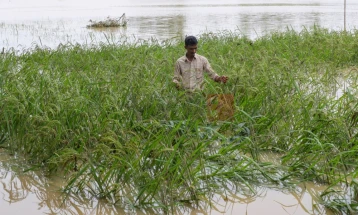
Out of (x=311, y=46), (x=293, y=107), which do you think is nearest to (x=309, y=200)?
(x=293, y=107)

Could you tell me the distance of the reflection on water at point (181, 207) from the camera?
9.75 ft

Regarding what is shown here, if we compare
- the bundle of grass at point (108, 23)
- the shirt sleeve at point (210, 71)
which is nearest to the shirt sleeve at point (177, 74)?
the shirt sleeve at point (210, 71)

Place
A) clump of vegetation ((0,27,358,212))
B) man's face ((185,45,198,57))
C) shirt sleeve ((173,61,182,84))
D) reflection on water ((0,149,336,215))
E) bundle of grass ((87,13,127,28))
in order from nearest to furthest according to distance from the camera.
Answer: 1. reflection on water ((0,149,336,215))
2. clump of vegetation ((0,27,358,212))
3. man's face ((185,45,198,57))
4. shirt sleeve ((173,61,182,84))
5. bundle of grass ((87,13,127,28))

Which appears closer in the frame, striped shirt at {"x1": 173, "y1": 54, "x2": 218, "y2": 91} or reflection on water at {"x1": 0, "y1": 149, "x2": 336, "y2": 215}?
reflection on water at {"x1": 0, "y1": 149, "x2": 336, "y2": 215}

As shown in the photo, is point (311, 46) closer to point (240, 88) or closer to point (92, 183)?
point (240, 88)

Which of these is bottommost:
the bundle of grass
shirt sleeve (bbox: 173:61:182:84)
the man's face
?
the bundle of grass

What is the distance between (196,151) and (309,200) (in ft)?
2.50

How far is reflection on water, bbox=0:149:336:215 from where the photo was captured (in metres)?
2.97

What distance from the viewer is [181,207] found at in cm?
297

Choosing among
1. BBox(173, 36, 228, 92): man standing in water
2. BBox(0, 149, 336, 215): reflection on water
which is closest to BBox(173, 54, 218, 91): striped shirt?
BBox(173, 36, 228, 92): man standing in water

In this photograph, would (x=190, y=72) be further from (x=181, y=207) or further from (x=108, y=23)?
(x=108, y=23)

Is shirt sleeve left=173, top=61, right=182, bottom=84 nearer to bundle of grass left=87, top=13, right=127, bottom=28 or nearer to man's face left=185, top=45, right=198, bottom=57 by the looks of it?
man's face left=185, top=45, right=198, bottom=57

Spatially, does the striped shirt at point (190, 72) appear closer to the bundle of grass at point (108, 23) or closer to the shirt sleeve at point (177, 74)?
the shirt sleeve at point (177, 74)

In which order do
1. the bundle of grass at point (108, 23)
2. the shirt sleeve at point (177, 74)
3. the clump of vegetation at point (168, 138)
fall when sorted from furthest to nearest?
the bundle of grass at point (108, 23) < the shirt sleeve at point (177, 74) < the clump of vegetation at point (168, 138)
